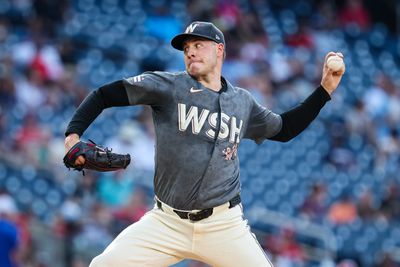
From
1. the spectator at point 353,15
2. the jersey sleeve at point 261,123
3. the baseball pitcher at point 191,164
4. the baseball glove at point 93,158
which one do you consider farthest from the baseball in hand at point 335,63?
the spectator at point 353,15

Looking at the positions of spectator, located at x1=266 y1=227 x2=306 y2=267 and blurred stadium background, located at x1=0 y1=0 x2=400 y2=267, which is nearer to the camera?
blurred stadium background, located at x1=0 y1=0 x2=400 y2=267

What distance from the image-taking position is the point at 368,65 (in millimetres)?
16156

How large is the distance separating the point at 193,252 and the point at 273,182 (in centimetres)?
724

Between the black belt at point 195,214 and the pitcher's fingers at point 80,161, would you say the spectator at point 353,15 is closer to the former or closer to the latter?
the black belt at point 195,214

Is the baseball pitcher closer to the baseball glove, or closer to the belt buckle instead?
the belt buckle

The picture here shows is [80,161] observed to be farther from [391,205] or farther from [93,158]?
[391,205]

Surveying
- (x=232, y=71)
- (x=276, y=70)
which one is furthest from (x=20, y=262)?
(x=276, y=70)

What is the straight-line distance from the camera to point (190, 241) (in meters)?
5.41

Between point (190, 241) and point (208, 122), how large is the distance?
67 centimetres

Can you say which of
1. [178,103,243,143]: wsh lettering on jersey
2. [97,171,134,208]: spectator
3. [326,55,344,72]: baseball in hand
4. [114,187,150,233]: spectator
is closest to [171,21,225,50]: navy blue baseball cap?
[178,103,243,143]: wsh lettering on jersey

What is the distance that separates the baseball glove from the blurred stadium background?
369cm

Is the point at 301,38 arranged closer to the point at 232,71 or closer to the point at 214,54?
the point at 232,71

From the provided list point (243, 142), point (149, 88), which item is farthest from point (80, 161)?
point (243, 142)

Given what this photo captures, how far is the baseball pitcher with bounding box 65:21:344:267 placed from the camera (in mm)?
5285
